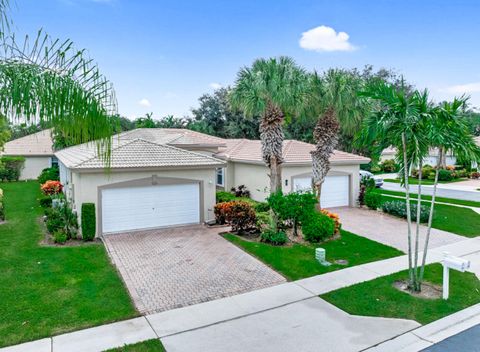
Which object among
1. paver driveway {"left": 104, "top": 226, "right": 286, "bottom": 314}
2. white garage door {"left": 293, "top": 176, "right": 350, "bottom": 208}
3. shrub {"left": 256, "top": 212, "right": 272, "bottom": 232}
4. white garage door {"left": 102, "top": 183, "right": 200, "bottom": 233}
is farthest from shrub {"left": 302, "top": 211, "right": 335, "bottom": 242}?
white garage door {"left": 293, "top": 176, "right": 350, "bottom": 208}

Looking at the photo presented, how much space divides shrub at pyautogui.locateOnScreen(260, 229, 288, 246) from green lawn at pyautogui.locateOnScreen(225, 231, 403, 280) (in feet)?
1.10

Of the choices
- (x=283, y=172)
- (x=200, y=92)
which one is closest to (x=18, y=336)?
(x=283, y=172)

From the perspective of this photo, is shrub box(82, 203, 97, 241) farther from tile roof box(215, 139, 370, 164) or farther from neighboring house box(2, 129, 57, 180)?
neighboring house box(2, 129, 57, 180)

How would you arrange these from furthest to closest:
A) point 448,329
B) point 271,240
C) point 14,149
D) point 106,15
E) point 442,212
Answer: point 14,149 → point 442,212 → point 271,240 → point 106,15 → point 448,329

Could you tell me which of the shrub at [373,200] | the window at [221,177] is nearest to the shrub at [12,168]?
the window at [221,177]

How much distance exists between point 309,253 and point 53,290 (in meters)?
7.79

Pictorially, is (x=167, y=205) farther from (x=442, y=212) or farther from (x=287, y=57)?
(x=442, y=212)

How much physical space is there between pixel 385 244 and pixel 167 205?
29.8ft

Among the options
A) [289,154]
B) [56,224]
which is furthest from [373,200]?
[56,224]

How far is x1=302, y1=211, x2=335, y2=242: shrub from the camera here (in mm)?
12758

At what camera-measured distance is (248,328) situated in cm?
697

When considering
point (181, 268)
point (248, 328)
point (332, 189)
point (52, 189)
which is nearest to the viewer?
point (248, 328)

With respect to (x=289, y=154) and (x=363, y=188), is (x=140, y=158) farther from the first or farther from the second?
(x=363, y=188)

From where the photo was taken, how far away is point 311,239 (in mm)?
12984
